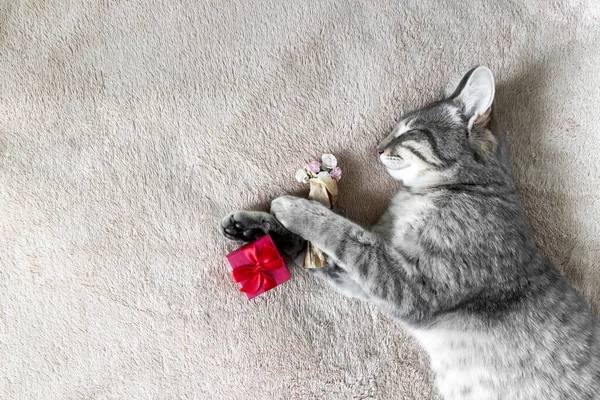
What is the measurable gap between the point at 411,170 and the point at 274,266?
0.62 metres

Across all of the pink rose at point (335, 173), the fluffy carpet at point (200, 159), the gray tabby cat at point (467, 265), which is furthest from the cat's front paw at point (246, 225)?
the pink rose at point (335, 173)

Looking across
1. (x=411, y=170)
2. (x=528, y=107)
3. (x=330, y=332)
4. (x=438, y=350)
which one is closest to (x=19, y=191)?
(x=330, y=332)

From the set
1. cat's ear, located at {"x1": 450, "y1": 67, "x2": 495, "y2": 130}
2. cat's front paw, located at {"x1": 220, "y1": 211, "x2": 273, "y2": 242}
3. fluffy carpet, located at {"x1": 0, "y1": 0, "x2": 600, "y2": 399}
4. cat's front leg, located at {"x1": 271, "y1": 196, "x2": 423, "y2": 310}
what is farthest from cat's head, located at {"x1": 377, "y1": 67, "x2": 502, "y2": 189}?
cat's front paw, located at {"x1": 220, "y1": 211, "x2": 273, "y2": 242}

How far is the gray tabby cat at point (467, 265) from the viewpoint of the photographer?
4.97 ft

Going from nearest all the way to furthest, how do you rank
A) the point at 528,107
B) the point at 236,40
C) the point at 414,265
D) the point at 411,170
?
the point at 414,265 → the point at 411,170 → the point at 236,40 → the point at 528,107

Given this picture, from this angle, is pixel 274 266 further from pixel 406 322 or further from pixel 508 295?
pixel 508 295

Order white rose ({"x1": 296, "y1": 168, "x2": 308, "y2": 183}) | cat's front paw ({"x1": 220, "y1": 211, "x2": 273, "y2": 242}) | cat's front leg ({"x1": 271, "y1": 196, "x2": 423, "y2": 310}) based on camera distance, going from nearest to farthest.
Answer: cat's front leg ({"x1": 271, "y1": 196, "x2": 423, "y2": 310}), cat's front paw ({"x1": 220, "y1": 211, "x2": 273, "y2": 242}), white rose ({"x1": 296, "y1": 168, "x2": 308, "y2": 183})

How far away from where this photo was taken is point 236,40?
177cm

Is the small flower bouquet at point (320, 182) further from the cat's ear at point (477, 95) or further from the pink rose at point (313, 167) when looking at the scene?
the cat's ear at point (477, 95)

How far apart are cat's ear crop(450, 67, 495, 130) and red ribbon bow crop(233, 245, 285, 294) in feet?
2.80

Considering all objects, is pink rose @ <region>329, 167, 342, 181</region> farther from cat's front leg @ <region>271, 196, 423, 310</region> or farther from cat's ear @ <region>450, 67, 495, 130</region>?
cat's ear @ <region>450, 67, 495, 130</region>

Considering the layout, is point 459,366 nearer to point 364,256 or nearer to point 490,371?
point 490,371

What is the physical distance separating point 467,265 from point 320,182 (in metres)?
0.61

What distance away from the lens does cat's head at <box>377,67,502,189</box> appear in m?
1.58
